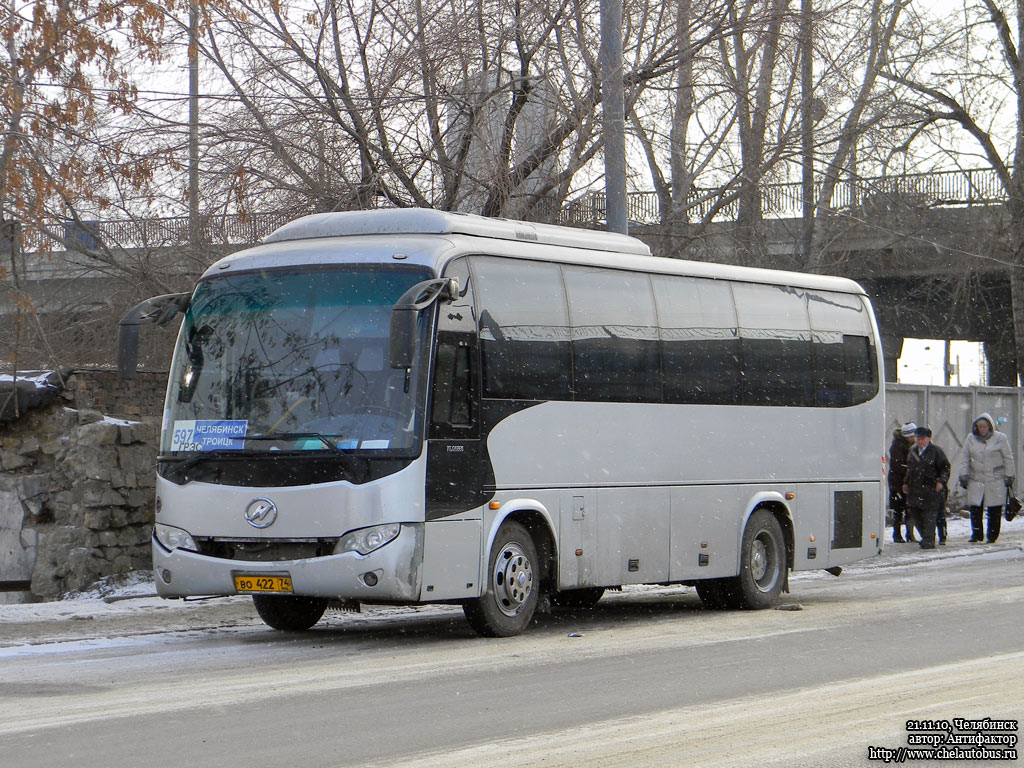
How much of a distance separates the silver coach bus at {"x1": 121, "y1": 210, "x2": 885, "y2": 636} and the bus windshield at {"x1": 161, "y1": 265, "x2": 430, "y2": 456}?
0.02m

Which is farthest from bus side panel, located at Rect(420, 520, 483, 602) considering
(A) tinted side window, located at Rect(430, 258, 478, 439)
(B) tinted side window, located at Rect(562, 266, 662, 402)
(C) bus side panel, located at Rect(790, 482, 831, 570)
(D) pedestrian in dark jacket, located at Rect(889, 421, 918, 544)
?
(D) pedestrian in dark jacket, located at Rect(889, 421, 918, 544)

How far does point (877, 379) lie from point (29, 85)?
901 cm

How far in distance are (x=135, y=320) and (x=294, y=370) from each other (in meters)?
1.42

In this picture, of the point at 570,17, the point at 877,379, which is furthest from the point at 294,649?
the point at 570,17

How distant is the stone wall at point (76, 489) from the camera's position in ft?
49.0

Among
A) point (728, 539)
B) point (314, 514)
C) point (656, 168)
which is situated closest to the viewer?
point (314, 514)

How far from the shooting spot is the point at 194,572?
37.4 ft

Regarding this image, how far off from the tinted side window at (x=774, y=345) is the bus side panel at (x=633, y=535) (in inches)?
66.2

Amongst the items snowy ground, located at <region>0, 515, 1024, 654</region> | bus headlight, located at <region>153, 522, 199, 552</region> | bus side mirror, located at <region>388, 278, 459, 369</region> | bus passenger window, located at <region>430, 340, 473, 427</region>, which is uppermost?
bus side mirror, located at <region>388, 278, 459, 369</region>

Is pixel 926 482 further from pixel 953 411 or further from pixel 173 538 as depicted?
pixel 173 538

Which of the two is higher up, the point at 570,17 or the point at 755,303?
the point at 570,17

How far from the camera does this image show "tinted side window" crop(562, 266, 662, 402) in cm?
1265

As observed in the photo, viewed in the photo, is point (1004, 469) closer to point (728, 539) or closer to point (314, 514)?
point (728, 539)

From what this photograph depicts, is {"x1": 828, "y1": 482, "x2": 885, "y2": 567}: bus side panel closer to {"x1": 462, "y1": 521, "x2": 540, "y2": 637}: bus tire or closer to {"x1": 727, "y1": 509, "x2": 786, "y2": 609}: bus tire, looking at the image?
{"x1": 727, "y1": 509, "x2": 786, "y2": 609}: bus tire
